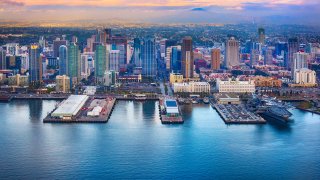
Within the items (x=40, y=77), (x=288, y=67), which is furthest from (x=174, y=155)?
(x=288, y=67)

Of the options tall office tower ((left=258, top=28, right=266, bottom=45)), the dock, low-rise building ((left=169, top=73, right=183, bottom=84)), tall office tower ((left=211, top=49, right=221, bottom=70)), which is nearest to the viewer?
the dock

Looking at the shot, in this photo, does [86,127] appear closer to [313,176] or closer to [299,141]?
[299,141]

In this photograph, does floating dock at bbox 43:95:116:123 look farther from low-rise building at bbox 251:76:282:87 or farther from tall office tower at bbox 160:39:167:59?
tall office tower at bbox 160:39:167:59

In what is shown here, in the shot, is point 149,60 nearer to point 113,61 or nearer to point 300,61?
point 113,61

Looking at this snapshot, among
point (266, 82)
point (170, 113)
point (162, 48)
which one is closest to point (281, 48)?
point (162, 48)

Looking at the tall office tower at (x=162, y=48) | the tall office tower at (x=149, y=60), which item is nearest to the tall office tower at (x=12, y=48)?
the tall office tower at (x=149, y=60)

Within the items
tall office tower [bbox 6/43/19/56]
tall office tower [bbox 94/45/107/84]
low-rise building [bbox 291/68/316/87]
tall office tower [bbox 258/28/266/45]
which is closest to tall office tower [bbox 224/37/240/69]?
tall office tower [bbox 258/28/266/45]

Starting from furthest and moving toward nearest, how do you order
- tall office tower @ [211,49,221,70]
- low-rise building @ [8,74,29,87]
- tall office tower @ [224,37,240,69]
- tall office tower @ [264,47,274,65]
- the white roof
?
1. tall office tower @ [264,47,274,65]
2. tall office tower @ [224,37,240,69]
3. tall office tower @ [211,49,221,70]
4. low-rise building @ [8,74,29,87]
5. the white roof
